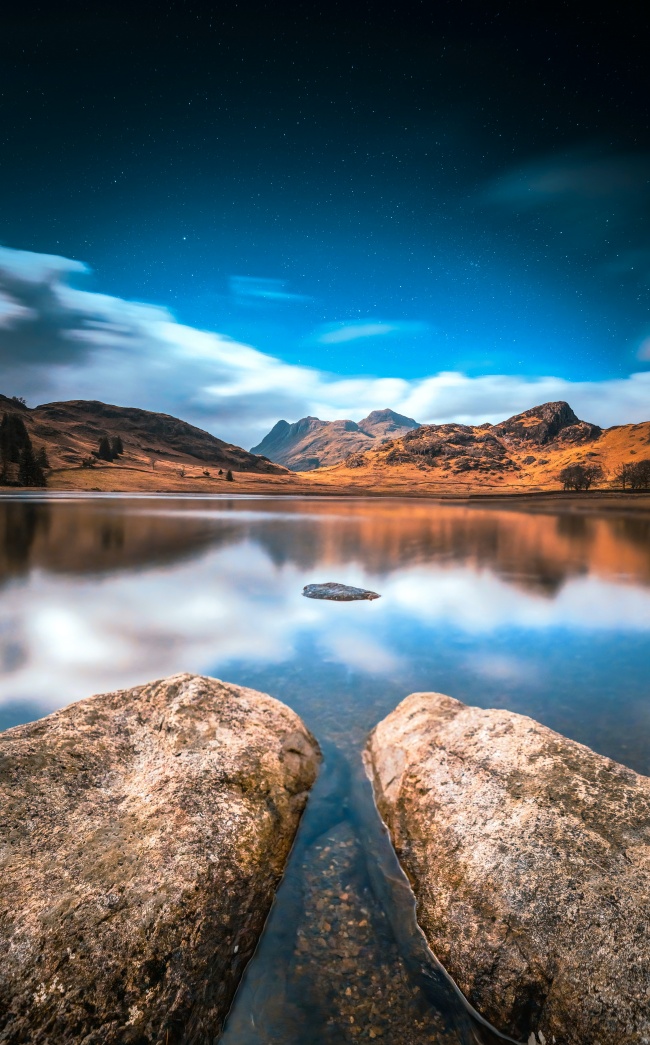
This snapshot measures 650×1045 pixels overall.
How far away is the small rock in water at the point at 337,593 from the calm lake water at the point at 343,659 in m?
0.78

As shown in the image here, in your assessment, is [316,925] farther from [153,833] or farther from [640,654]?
[640,654]

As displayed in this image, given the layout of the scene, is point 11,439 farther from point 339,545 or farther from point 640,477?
point 640,477

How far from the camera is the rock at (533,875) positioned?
434 cm

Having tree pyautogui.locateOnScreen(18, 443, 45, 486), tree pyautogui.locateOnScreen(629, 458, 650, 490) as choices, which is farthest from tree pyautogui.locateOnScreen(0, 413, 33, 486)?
tree pyautogui.locateOnScreen(629, 458, 650, 490)

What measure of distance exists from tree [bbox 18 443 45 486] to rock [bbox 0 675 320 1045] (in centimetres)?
15993

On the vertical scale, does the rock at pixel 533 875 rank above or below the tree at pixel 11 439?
below

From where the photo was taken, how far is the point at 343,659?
51.3ft

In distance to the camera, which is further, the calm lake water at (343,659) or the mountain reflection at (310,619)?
the mountain reflection at (310,619)

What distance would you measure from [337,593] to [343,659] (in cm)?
867

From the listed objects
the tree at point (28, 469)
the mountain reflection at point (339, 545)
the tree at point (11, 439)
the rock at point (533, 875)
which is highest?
the tree at point (11, 439)

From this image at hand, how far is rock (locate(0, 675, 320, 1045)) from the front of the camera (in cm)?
418

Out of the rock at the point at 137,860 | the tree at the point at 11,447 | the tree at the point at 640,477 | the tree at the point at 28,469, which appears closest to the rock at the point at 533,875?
the rock at the point at 137,860

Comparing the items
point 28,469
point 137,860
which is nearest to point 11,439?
point 28,469

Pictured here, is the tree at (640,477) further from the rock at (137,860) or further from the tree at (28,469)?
the tree at (28,469)
